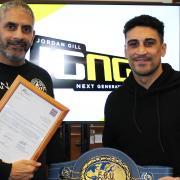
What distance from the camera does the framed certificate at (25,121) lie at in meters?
1.61

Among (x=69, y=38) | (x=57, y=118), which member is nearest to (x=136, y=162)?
(x=57, y=118)

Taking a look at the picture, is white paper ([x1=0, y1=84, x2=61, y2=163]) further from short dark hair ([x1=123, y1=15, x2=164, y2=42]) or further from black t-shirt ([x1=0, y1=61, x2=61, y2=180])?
short dark hair ([x1=123, y1=15, x2=164, y2=42])

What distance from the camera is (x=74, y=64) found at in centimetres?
293

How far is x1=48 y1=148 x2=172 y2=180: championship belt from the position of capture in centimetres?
164

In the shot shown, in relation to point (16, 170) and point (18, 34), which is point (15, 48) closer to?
point (18, 34)

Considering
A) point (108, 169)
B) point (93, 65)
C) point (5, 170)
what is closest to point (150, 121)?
point (108, 169)

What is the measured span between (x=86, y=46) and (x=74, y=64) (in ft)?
0.57

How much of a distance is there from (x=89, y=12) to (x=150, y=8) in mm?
490

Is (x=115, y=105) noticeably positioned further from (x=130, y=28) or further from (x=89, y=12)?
(x=89, y=12)

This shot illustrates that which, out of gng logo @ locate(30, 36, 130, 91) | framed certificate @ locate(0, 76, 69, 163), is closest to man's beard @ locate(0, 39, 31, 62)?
framed certificate @ locate(0, 76, 69, 163)

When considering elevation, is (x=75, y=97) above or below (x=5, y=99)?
above

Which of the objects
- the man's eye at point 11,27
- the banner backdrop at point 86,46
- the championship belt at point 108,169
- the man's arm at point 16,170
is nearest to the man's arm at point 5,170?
the man's arm at point 16,170

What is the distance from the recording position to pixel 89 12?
9.41 ft

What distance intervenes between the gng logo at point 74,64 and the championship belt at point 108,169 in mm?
1270
